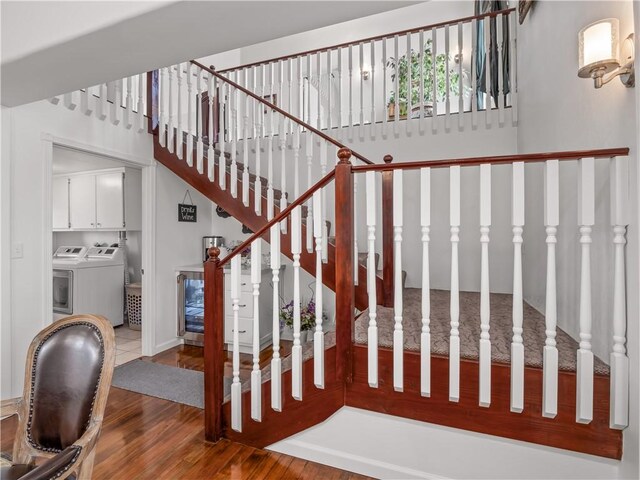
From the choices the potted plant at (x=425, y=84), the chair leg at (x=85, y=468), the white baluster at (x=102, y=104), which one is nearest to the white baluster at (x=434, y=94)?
the potted plant at (x=425, y=84)

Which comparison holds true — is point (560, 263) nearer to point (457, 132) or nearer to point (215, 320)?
point (457, 132)

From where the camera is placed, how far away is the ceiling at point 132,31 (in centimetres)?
131

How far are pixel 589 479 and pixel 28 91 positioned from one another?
147 inches

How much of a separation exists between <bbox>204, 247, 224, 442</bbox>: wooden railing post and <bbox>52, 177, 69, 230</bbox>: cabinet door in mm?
3979

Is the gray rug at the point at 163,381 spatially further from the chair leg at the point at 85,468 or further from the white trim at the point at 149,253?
the chair leg at the point at 85,468

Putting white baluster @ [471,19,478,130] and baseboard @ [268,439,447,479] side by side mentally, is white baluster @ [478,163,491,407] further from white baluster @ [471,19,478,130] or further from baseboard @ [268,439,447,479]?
white baluster @ [471,19,478,130]

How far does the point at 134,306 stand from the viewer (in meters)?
4.61

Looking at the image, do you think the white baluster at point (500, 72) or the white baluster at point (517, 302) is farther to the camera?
the white baluster at point (500, 72)

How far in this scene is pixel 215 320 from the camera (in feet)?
7.02

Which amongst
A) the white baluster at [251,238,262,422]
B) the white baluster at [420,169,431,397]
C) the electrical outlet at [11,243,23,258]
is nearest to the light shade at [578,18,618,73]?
the white baluster at [420,169,431,397]

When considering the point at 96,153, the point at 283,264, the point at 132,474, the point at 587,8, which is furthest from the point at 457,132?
the point at 132,474

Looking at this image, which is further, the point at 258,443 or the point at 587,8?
the point at 258,443

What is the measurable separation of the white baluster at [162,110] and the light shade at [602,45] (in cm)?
343

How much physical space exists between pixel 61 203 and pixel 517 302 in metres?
5.79
